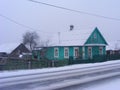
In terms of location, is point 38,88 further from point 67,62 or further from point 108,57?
point 108,57

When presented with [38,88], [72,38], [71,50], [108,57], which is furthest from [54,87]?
[72,38]

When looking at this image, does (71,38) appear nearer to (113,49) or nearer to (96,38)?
(96,38)

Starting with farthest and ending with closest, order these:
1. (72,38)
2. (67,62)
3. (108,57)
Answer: (72,38), (108,57), (67,62)

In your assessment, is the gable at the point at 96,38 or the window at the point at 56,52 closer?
the gable at the point at 96,38

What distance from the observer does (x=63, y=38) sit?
4419cm

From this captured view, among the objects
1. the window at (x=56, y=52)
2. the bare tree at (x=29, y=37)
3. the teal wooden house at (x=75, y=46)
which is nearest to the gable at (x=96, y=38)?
the teal wooden house at (x=75, y=46)

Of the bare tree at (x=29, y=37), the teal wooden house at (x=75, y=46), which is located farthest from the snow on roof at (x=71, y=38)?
the bare tree at (x=29, y=37)

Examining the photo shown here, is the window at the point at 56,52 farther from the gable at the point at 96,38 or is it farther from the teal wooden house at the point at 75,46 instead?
the gable at the point at 96,38

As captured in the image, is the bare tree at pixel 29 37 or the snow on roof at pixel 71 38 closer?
the snow on roof at pixel 71 38

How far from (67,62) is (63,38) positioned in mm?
15392

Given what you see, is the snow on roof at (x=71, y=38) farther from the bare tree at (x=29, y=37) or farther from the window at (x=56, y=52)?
the bare tree at (x=29, y=37)

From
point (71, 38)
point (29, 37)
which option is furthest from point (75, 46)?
point (29, 37)

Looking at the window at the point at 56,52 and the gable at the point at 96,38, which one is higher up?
the gable at the point at 96,38

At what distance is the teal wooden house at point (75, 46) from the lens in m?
39.3
